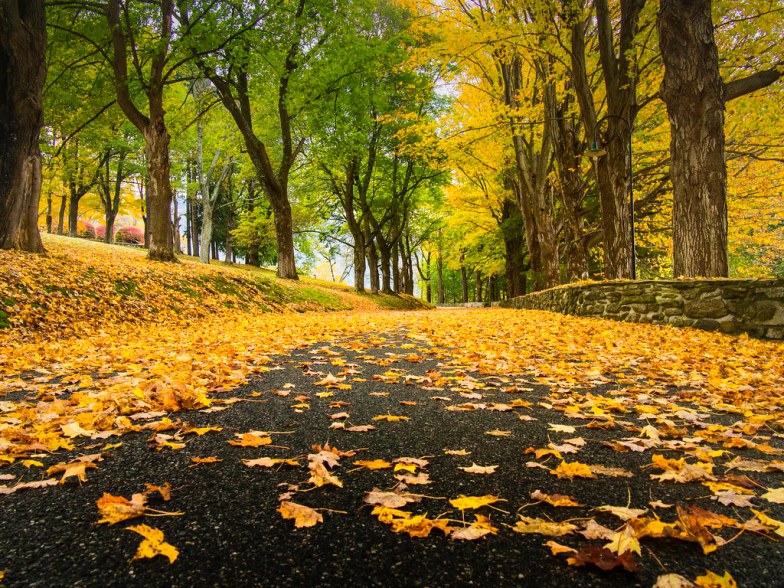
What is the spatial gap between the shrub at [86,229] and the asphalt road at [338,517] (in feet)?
144

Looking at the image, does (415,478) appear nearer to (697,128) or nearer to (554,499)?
(554,499)

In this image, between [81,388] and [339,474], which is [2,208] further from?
[339,474]

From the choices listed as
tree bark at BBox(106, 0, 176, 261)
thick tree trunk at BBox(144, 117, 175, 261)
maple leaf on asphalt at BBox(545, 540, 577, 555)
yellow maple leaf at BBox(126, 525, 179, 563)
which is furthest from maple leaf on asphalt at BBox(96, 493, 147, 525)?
tree bark at BBox(106, 0, 176, 261)

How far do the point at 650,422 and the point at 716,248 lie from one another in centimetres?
628

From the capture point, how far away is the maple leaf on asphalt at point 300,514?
1734mm

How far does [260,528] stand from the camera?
1.71m

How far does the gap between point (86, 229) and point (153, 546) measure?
4868 cm

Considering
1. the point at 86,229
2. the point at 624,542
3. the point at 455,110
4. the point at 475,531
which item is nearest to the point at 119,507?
the point at 475,531

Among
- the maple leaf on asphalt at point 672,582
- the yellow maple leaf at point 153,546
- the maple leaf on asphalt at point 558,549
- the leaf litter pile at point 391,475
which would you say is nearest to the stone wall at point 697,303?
the leaf litter pile at point 391,475

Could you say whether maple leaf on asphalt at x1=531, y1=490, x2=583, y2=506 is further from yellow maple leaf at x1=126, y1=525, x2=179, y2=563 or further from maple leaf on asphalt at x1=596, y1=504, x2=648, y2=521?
yellow maple leaf at x1=126, y1=525, x2=179, y2=563

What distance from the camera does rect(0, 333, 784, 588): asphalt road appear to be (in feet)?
4.77

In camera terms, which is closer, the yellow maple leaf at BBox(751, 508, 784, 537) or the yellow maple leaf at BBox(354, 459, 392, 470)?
the yellow maple leaf at BBox(751, 508, 784, 537)

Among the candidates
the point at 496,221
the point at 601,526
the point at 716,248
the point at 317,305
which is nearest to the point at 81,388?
the point at 601,526

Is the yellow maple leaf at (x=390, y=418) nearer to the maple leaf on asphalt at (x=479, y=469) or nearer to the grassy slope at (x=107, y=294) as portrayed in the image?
the maple leaf on asphalt at (x=479, y=469)
